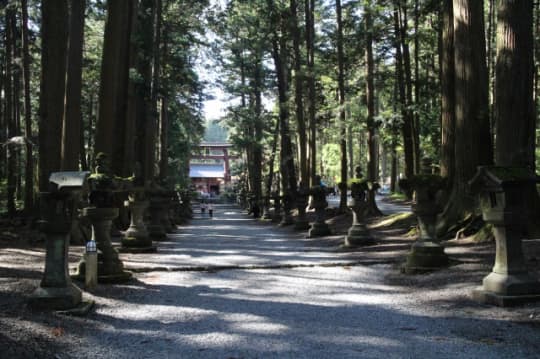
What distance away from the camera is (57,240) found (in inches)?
254

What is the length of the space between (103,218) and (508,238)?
577 cm

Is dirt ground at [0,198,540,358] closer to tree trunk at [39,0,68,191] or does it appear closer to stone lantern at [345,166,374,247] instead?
stone lantern at [345,166,374,247]

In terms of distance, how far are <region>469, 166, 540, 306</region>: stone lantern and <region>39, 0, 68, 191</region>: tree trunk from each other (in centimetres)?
1151

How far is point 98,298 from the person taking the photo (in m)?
7.34

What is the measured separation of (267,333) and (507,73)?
24.6ft

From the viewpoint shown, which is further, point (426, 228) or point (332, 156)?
point (332, 156)

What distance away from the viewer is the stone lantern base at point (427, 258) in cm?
930

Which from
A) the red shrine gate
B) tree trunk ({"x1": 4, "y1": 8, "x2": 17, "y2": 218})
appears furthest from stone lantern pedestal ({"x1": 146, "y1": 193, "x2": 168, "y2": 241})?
the red shrine gate

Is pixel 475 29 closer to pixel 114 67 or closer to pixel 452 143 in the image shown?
pixel 452 143

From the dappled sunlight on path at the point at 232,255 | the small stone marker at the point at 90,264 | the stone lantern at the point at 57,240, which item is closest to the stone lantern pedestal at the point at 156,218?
the dappled sunlight on path at the point at 232,255

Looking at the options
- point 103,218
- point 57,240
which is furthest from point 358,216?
point 57,240

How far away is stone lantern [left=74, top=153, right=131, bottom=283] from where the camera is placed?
8.26 metres

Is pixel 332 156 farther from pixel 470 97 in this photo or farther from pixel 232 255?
pixel 470 97

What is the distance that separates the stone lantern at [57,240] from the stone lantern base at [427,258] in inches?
222
